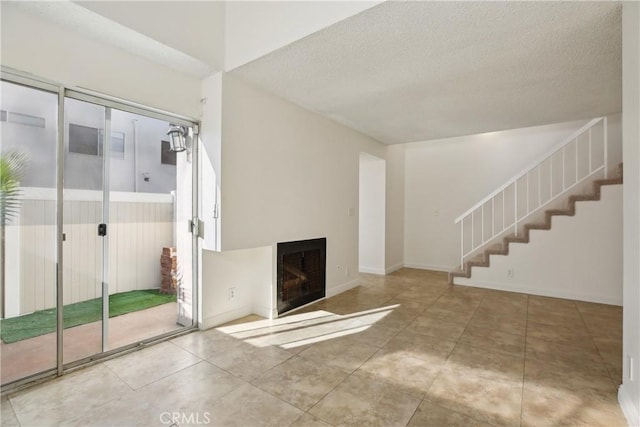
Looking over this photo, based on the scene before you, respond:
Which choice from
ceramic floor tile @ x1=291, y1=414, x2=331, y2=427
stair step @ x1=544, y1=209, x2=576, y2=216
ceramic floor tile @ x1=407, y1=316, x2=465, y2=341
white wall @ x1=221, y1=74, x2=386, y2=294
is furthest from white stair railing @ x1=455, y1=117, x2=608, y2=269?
ceramic floor tile @ x1=291, y1=414, x2=331, y2=427

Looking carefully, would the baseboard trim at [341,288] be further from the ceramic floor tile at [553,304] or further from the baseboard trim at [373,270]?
the ceramic floor tile at [553,304]

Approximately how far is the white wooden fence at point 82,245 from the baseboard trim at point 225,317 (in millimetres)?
726

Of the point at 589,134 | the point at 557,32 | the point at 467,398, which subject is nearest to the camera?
the point at 467,398

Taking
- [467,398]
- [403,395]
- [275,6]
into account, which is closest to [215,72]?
[275,6]

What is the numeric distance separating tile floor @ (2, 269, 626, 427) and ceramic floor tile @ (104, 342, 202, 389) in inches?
0.4

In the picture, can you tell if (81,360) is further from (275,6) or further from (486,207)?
(486,207)

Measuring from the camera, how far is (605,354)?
8.82 ft

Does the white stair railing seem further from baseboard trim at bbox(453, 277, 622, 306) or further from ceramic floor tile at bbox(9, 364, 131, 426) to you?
ceramic floor tile at bbox(9, 364, 131, 426)

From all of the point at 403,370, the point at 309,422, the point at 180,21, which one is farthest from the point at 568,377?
the point at 180,21

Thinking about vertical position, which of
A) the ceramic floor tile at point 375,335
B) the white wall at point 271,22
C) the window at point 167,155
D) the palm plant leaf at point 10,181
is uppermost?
the white wall at point 271,22

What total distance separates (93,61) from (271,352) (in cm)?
301

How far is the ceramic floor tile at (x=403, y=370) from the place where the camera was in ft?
7.30

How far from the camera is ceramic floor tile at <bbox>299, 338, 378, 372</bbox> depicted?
2533 mm

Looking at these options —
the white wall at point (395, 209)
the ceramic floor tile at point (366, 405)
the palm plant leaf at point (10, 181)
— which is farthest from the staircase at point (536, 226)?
the palm plant leaf at point (10, 181)
